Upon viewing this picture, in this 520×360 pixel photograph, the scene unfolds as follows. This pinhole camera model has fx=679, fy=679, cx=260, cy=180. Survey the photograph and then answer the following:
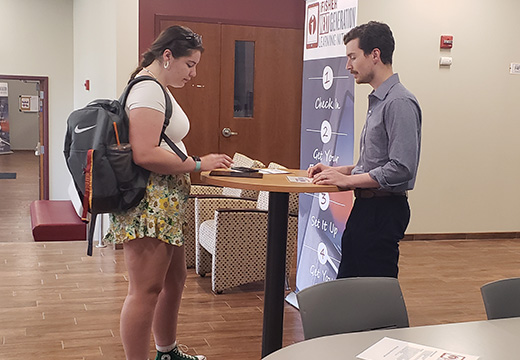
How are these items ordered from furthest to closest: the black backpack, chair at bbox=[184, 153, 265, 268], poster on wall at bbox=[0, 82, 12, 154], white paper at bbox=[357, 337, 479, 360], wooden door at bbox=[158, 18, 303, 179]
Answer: poster on wall at bbox=[0, 82, 12, 154] < wooden door at bbox=[158, 18, 303, 179] < chair at bbox=[184, 153, 265, 268] < the black backpack < white paper at bbox=[357, 337, 479, 360]

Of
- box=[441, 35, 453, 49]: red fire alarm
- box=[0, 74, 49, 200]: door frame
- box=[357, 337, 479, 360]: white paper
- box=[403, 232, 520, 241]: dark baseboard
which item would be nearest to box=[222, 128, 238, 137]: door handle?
box=[403, 232, 520, 241]: dark baseboard

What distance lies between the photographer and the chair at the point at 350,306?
1988mm

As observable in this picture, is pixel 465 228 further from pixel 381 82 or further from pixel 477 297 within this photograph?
pixel 381 82

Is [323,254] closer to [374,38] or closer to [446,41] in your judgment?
[374,38]

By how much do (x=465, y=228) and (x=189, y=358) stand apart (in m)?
4.70

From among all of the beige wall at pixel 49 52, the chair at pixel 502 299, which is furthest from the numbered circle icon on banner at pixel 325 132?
the beige wall at pixel 49 52

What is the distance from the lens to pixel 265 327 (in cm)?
319

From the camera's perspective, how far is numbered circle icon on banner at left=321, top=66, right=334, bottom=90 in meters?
4.14

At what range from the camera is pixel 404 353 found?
5.64 feet

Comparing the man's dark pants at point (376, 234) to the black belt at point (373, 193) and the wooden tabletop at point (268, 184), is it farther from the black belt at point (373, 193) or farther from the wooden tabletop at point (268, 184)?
the wooden tabletop at point (268, 184)

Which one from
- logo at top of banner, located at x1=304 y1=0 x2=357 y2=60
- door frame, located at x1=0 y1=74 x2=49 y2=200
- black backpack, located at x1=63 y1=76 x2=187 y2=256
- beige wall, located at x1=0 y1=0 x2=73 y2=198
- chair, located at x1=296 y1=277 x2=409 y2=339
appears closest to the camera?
chair, located at x1=296 y1=277 x2=409 y2=339

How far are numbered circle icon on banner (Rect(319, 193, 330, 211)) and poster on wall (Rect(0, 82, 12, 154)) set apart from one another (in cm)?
1769

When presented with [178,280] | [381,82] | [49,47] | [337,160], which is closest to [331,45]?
[337,160]

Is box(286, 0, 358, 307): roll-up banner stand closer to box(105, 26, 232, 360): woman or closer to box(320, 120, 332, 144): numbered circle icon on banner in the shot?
box(320, 120, 332, 144): numbered circle icon on banner
